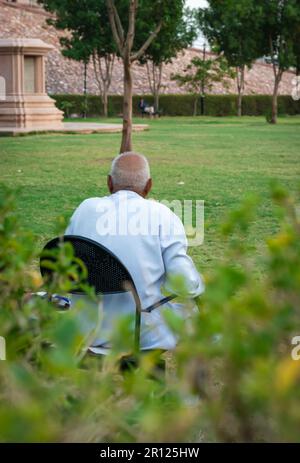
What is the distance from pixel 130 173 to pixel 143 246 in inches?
15.0

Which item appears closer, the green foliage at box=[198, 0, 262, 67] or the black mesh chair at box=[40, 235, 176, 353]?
the black mesh chair at box=[40, 235, 176, 353]

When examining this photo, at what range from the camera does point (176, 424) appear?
51.3 inches

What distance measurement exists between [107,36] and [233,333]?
48.5 meters

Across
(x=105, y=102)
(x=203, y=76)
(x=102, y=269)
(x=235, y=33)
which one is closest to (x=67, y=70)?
(x=203, y=76)

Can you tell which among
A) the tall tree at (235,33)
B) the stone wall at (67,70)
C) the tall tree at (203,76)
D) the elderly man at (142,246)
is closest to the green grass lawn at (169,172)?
the elderly man at (142,246)

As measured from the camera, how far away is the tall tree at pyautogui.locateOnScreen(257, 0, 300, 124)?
4403 centimetres

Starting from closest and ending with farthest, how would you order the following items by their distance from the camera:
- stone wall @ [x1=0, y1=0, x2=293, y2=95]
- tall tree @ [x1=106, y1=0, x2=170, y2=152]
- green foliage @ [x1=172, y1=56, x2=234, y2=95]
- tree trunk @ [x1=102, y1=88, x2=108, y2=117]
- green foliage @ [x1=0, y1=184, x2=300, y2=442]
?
1. green foliage @ [x1=0, y1=184, x2=300, y2=442]
2. tall tree @ [x1=106, y1=0, x2=170, y2=152]
3. tree trunk @ [x1=102, y1=88, x2=108, y2=117]
4. green foliage @ [x1=172, y1=56, x2=234, y2=95]
5. stone wall @ [x1=0, y1=0, x2=293, y2=95]

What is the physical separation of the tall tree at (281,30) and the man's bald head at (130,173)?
4003cm

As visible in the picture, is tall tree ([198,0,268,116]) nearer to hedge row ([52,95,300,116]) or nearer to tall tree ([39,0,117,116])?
tall tree ([39,0,117,116])

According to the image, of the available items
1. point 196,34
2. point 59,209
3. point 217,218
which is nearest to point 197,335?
point 217,218

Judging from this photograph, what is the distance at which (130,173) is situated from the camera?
13.4 feet

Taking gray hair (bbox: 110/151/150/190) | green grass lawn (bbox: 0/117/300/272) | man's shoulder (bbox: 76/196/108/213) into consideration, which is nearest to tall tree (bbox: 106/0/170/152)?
green grass lawn (bbox: 0/117/300/272)

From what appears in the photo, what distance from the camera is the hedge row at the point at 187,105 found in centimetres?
5416
